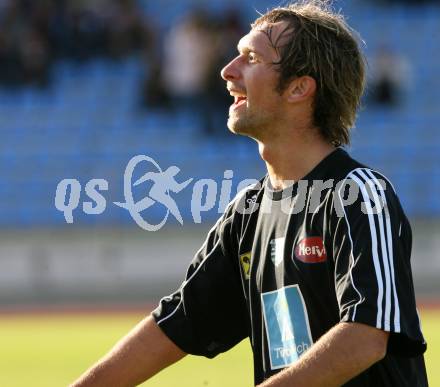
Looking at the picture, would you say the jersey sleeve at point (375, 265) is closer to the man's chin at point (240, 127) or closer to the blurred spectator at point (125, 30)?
the man's chin at point (240, 127)

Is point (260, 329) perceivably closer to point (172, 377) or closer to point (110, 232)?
point (172, 377)

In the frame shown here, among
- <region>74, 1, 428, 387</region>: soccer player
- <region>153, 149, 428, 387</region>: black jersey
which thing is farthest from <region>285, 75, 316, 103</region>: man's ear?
<region>153, 149, 428, 387</region>: black jersey

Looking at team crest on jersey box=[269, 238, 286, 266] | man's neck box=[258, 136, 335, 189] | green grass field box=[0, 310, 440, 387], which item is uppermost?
man's neck box=[258, 136, 335, 189]

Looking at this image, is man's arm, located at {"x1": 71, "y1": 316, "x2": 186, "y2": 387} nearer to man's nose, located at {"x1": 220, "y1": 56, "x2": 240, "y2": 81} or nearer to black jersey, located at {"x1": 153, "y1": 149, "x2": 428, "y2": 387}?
black jersey, located at {"x1": 153, "y1": 149, "x2": 428, "y2": 387}

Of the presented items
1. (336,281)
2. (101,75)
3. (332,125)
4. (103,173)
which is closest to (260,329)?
(336,281)

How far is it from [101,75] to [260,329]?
1633cm

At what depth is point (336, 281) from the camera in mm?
3605

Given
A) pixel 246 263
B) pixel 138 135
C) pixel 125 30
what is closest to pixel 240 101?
pixel 246 263

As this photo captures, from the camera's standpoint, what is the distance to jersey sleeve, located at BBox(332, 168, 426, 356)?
3455mm

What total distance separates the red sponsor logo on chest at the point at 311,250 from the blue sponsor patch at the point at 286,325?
117mm

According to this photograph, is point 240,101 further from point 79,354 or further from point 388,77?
point 388,77

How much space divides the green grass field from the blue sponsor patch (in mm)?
4453

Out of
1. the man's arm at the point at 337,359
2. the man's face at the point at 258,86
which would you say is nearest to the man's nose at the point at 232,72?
the man's face at the point at 258,86

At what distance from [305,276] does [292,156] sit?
0.52m
